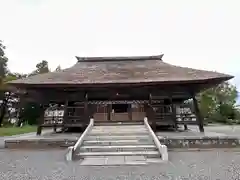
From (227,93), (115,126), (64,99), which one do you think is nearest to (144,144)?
(115,126)

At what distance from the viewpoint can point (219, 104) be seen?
32438mm

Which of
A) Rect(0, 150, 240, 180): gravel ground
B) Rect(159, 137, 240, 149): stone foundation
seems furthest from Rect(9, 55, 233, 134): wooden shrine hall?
Rect(0, 150, 240, 180): gravel ground

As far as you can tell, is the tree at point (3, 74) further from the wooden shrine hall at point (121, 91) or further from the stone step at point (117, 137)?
the stone step at point (117, 137)

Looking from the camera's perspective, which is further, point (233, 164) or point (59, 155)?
point (59, 155)

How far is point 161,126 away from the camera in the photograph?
13.8 meters

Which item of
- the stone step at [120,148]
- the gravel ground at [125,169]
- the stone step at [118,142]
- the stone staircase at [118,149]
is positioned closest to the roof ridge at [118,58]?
the stone staircase at [118,149]

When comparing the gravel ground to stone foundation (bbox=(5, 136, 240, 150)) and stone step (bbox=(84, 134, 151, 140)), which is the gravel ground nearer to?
stone foundation (bbox=(5, 136, 240, 150))

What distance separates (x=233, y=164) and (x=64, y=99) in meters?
9.23

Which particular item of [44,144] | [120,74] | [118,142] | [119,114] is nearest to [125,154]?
[118,142]

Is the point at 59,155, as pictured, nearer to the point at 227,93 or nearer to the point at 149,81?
the point at 149,81

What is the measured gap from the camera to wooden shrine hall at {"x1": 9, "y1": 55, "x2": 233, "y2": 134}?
12.0m

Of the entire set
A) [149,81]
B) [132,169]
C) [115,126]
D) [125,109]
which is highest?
[149,81]

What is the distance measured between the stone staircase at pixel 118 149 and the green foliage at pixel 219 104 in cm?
2105

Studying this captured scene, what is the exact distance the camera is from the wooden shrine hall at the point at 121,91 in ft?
39.4
